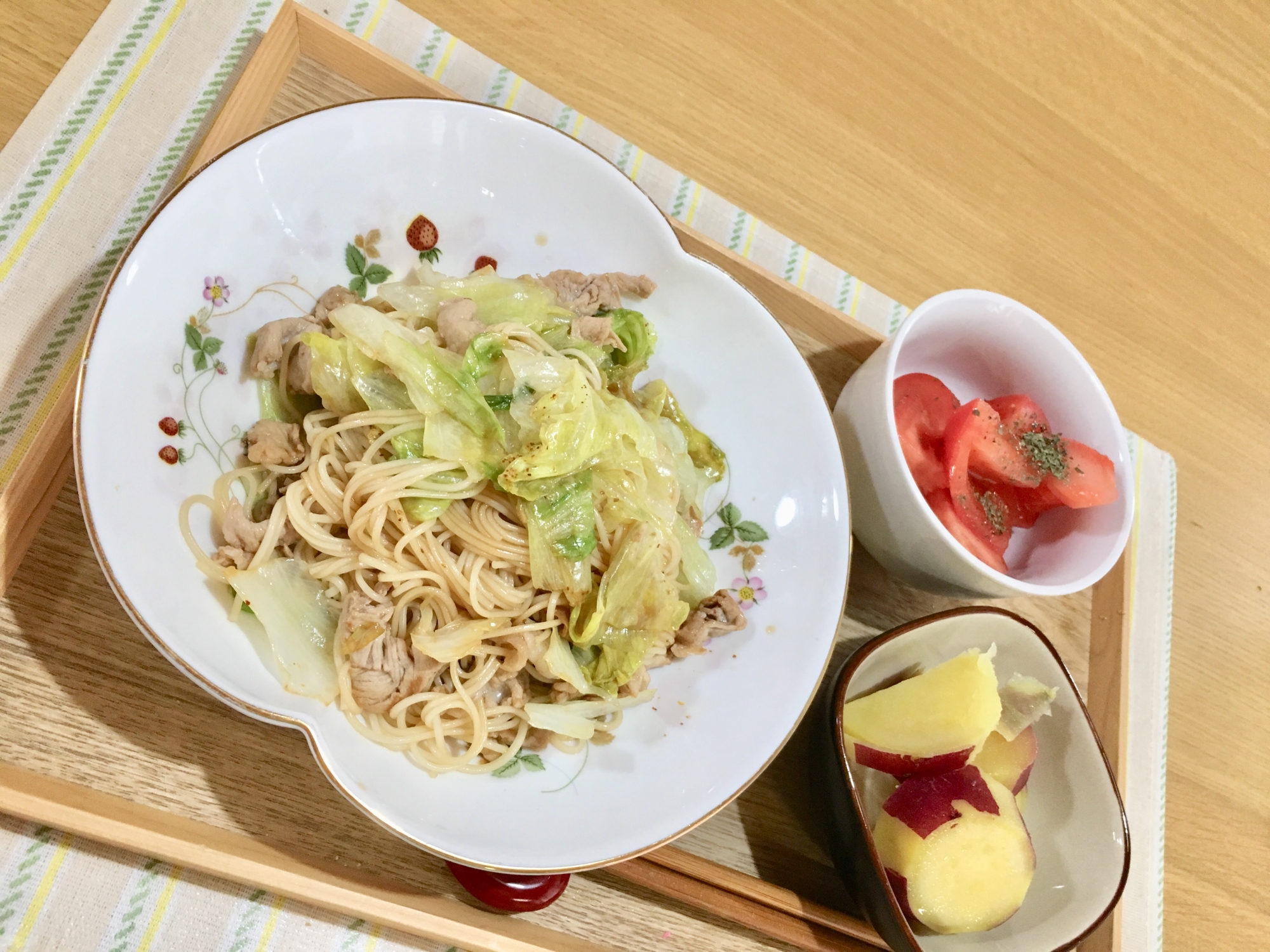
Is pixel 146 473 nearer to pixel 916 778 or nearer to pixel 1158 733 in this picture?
pixel 916 778

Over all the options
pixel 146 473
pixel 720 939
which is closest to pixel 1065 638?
pixel 720 939

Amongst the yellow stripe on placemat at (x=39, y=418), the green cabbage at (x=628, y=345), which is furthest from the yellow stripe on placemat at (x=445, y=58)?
the yellow stripe on placemat at (x=39, y=418)

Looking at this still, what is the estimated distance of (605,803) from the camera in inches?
56.6

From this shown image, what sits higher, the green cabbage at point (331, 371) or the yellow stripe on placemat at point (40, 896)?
the green cabbage at point (331, 371)

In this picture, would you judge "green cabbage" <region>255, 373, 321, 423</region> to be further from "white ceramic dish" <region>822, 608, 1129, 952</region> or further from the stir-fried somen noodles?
"white ceramic dish" <region>822, 608, 1129, 952</region>

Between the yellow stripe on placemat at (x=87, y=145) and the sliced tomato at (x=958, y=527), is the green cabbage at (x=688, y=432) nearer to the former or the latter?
the sliced tomato at (x=958, y=527)

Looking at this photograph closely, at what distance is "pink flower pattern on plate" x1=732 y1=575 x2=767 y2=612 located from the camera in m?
1.67

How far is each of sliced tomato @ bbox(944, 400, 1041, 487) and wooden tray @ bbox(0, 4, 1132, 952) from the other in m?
0.71

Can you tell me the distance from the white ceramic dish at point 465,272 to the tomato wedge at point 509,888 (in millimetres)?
109

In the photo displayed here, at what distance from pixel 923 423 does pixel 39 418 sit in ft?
5.56

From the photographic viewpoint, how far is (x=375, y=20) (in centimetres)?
183

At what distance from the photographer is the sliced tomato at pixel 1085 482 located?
5.80 ft

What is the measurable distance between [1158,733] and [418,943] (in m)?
1.93

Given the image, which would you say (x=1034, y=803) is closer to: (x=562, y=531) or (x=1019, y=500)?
(x=1019, y=500)
